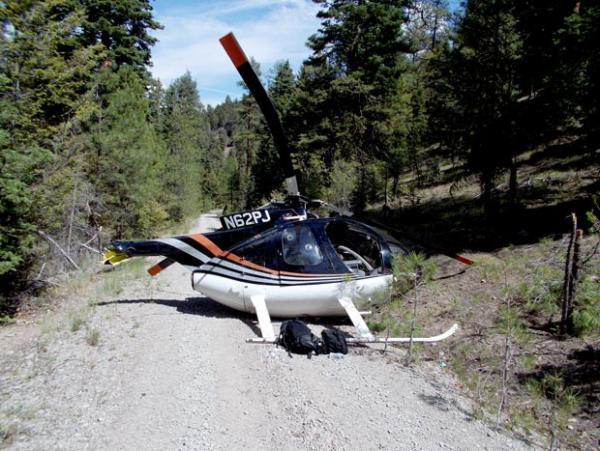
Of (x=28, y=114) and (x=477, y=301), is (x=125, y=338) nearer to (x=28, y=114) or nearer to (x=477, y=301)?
(x=477, y=301)

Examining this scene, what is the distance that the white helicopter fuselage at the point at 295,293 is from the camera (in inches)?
301

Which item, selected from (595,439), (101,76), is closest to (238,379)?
(595,439)

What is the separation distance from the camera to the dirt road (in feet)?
13.8

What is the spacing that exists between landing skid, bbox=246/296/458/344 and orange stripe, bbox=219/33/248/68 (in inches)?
166

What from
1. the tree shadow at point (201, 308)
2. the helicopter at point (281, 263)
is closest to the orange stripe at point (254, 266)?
the helicopter at point (281, 263)

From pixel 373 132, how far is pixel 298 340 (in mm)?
18551

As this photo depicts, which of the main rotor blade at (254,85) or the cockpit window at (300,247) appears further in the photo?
the cockpit window at (300,247)

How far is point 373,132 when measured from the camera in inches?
906

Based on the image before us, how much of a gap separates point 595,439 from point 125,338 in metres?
6.82

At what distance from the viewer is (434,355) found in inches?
258

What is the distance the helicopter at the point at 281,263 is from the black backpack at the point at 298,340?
1.89ft

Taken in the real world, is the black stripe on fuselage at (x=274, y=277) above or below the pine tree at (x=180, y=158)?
below

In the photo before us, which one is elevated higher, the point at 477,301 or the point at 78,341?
the point at 78,341

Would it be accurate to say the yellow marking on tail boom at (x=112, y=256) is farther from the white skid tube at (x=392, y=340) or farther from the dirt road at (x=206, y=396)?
the white skid tube at (x=392, y=340)
